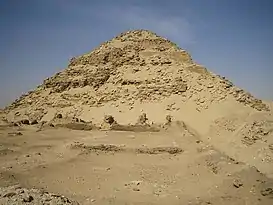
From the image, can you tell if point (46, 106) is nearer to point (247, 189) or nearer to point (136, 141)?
point (136, 141)

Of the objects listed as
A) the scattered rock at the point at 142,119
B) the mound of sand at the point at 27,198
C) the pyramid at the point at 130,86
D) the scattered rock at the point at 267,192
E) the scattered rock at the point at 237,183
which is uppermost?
the pyramid at the point at 130,86

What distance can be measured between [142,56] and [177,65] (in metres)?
3.00

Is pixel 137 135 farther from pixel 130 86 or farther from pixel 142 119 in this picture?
pixel 130 86

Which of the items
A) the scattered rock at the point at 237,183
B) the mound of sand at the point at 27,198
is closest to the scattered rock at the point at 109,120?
the scattered rock at the point at 237,183

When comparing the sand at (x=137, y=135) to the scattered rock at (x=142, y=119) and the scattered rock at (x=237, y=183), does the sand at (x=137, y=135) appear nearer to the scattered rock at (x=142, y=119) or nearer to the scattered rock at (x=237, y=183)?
the scattered rock at (x=237, y=183)

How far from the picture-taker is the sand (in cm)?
943

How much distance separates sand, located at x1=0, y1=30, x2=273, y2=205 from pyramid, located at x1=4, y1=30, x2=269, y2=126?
0.08 m

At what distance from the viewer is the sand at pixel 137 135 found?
30.9ft

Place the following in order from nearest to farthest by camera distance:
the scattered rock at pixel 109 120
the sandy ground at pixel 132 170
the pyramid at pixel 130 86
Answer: the sandy ground at pixel 132 170 → the scattered rock at pixel 109 120 → the pyramid at pixel 130 86

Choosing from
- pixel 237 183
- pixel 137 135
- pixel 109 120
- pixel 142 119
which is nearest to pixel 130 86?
pixel 109 120

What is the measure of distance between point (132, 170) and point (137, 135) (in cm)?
525

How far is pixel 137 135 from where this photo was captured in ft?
54.9

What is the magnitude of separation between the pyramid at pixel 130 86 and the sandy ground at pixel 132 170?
5.54m

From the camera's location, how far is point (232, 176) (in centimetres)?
1045
